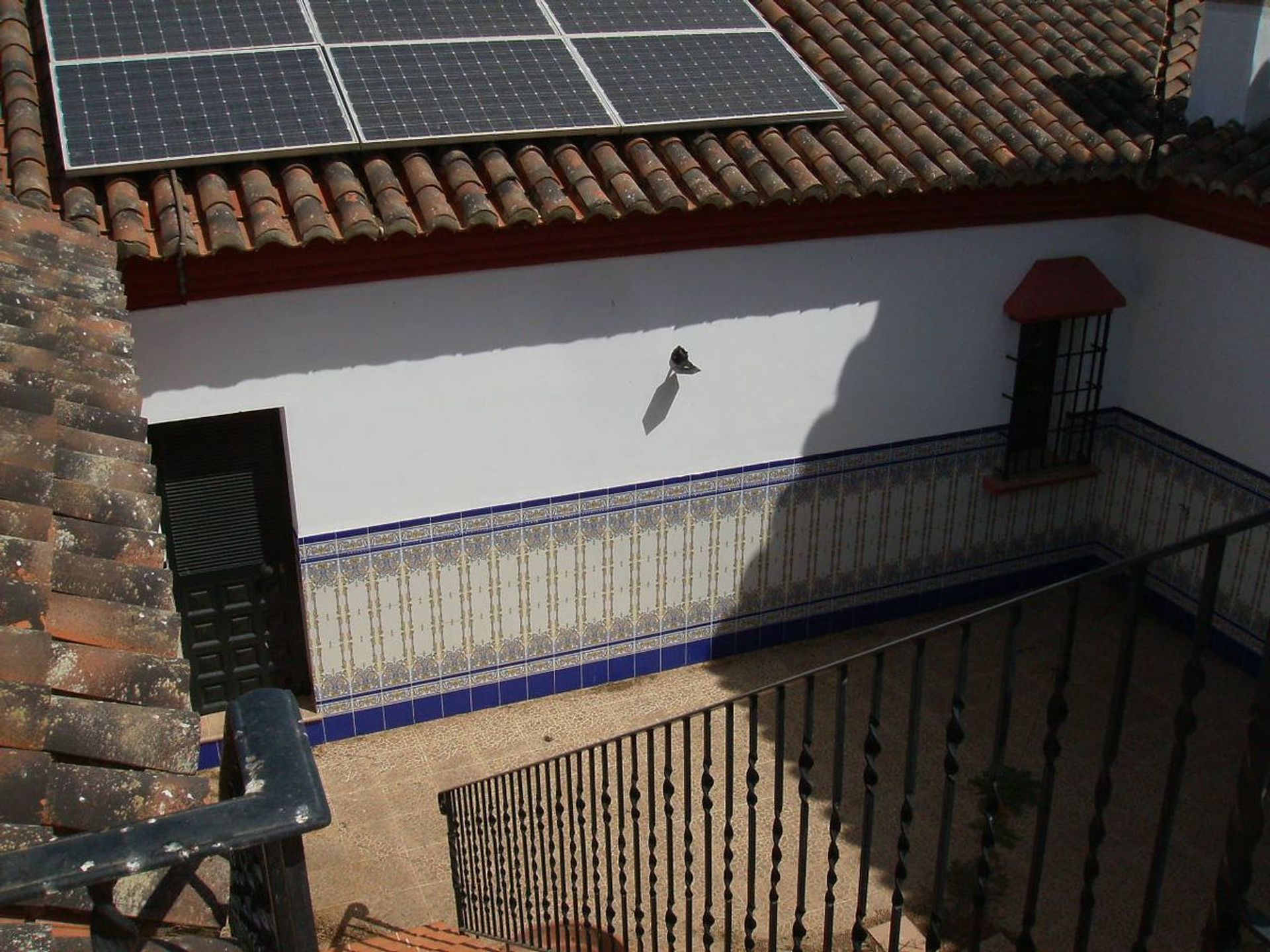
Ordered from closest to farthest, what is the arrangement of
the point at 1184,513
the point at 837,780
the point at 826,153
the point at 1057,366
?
the point at 837,780 < the point at 826,153 < the point at 1184,513 < the point at 1057,366

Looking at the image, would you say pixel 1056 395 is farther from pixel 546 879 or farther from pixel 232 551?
pixel 232 551

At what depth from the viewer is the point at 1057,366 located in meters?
10.0

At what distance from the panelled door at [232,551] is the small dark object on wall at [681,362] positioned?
2.57 m

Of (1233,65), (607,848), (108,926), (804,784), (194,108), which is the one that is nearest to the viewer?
(108,926)

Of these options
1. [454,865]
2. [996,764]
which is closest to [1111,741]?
[996,764]

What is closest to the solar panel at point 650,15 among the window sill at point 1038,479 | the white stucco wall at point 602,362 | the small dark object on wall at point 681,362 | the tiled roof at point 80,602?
the white stucco wall at point 602,362

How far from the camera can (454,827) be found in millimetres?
7543

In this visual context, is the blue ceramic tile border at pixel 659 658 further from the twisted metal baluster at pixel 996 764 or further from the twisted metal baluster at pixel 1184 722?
the twisted metal baluster at pixel 1184 722

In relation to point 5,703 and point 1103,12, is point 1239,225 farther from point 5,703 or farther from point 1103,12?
point 5,703

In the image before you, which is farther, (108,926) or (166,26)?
(166,26)

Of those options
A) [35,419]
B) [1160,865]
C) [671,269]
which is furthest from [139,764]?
[671,269]

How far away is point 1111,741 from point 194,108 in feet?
21.2

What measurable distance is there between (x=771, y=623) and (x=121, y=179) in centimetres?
542

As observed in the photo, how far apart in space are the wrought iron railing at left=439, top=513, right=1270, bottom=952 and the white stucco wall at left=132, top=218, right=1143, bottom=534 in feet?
6.15
